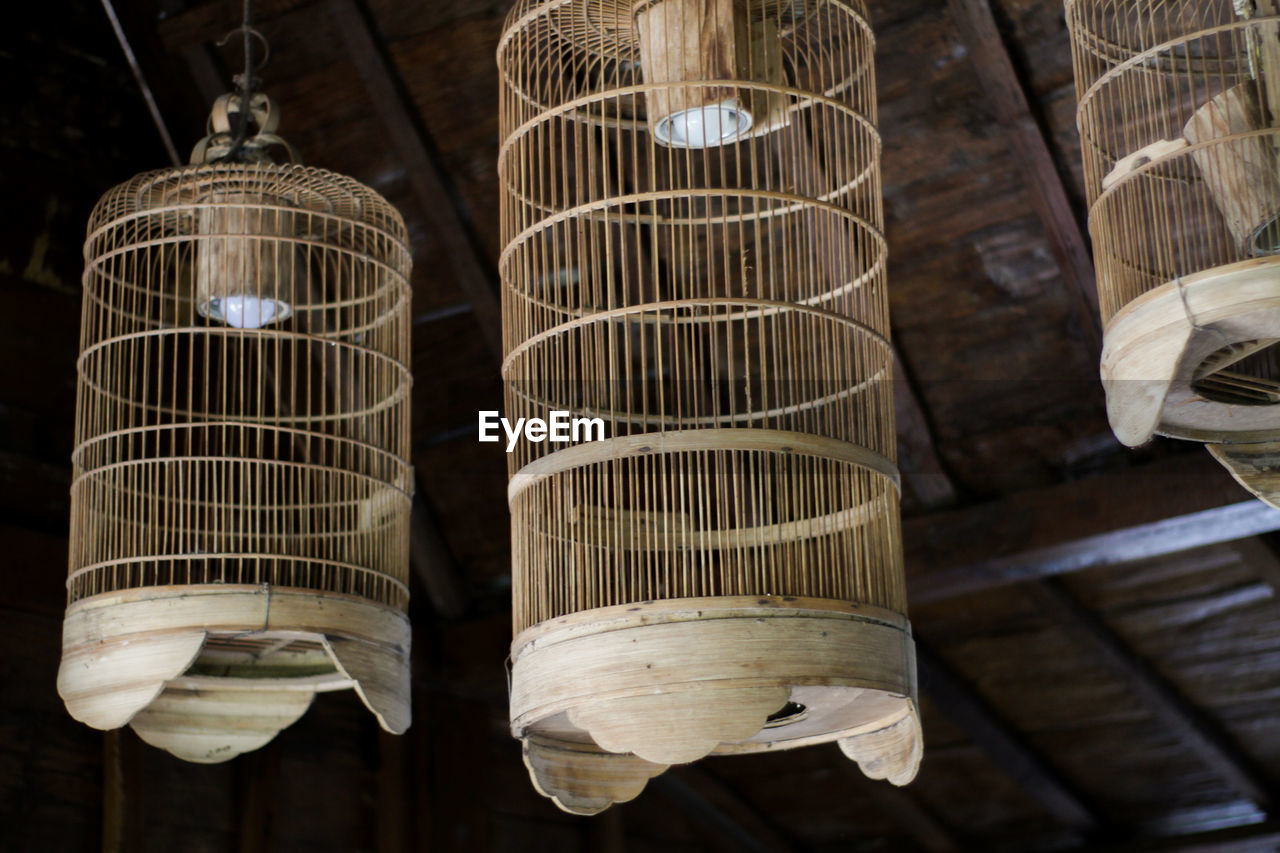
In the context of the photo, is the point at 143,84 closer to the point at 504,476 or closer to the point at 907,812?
the point at 504,476

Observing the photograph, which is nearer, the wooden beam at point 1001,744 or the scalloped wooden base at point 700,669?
the scalloped wooden base at point 700,669

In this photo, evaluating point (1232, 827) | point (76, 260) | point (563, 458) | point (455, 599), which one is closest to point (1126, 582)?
point (1232, 827)

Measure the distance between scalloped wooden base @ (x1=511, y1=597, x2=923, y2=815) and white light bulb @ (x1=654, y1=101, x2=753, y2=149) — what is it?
1.04 m

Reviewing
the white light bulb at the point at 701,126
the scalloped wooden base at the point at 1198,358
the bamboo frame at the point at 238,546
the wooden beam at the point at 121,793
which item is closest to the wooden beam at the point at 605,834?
the wooden beam at the point at 121,793

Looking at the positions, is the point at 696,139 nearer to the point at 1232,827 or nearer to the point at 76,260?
the point at 76,260

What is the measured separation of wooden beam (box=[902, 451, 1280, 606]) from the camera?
5445mm

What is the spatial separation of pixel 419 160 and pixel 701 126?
8.65 ft

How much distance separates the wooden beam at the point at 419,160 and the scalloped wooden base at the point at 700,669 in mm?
3011

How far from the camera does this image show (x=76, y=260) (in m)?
5.92

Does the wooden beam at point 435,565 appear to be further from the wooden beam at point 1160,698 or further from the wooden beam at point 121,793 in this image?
the wooden beam at point 1160,698

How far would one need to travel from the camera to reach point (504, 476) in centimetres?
662

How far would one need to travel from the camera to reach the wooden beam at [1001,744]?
6848 millimetres

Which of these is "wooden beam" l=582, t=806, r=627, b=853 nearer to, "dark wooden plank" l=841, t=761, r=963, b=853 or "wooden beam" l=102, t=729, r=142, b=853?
"dark wooden plank" l=841, t=761, r=963, b=853

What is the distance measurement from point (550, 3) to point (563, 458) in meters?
1.02
